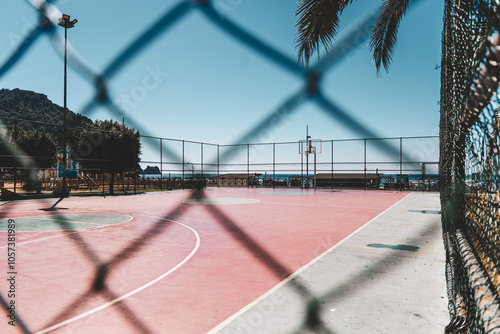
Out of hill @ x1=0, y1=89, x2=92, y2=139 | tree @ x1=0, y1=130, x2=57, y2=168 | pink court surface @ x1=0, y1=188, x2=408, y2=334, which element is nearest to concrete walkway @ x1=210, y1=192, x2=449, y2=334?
pink court surface @ x1=0, y1=188, x2=408, y2=334

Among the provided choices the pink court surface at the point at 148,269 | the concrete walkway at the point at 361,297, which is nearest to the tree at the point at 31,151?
the pink court surface at the point at 148,269

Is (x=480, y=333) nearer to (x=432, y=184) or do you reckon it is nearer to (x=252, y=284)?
(x=252, y=284)

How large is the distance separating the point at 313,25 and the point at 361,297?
301cm

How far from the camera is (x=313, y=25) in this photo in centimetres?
208

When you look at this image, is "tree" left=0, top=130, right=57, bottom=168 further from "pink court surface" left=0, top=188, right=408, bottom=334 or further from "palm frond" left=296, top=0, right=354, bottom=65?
"palm frond" left=296, top=0, right=354, bottom=65

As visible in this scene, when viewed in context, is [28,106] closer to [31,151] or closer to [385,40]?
[385,40]

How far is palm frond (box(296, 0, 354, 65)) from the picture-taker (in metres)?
2.00

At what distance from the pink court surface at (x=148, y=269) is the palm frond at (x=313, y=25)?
1.39 meters

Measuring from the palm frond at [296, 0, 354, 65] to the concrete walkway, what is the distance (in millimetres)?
2352

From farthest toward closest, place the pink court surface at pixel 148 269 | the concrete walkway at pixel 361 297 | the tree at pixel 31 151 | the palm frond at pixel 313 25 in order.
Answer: the tree at pixel 31 151 < the pink court surface at pixel 148 269 < the concrete walkway at pixel 361 297 < the palm frond at pixel 313 25

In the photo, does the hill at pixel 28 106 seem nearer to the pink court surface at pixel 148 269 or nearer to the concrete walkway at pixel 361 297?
the pink court surface at pixel 148 269

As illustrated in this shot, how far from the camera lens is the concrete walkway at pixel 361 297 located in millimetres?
3053

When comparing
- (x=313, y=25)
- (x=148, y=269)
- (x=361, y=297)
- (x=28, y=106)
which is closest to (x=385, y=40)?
(x=313, y=25)

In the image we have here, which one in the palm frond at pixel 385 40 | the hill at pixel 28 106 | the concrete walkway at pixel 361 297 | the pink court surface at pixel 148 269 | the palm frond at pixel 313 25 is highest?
the palm frond at pixel 385 40
